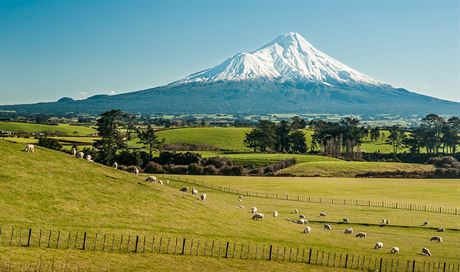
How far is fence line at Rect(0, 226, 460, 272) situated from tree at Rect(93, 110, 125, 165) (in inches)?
3106

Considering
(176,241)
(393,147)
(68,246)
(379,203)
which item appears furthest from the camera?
(393,147)

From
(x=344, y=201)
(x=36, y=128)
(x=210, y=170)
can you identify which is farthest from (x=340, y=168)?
(x=36, y=128)

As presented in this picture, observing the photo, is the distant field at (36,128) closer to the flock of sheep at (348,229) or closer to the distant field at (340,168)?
the distant field at (340,168)

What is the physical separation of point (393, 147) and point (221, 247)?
493 ft

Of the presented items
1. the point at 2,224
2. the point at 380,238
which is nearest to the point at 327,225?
the point at 380,238

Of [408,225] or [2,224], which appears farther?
[408,225]

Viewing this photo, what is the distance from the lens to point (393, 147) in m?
183

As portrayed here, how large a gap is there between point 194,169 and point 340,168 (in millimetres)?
32817

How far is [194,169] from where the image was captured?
121 meters

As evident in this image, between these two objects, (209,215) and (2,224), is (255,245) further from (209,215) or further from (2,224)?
(2,224)

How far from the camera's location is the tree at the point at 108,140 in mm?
120537

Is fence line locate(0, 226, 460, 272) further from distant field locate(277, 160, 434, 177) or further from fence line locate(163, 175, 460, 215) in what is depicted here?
distant field locate(277, 160, 434, 177)

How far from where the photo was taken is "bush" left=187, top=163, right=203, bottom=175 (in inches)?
4734

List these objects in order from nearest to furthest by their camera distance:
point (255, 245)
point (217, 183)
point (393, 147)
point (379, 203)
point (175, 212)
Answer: point (255, 245) → point (175, 212) → point (379, 203) → point (217, 183) → point (393, 147)
